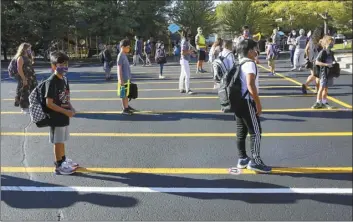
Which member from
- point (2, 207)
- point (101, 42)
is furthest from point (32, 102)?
point (101, 42)

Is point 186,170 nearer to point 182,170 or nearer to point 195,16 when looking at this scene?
point 182,170

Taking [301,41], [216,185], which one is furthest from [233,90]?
[301,41]

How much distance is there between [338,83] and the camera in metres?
10.5

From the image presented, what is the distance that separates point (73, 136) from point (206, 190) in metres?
2.92

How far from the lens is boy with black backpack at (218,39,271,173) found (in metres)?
4.14

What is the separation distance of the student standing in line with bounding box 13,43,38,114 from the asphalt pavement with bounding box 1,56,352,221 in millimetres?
323

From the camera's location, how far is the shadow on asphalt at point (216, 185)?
3674mm

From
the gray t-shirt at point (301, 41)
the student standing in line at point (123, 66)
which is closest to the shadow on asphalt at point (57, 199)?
the student standing in line at point (123, 66)

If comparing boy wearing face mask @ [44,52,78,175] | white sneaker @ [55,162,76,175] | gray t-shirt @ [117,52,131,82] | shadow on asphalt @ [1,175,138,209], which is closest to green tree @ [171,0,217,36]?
gray t-shirt @ [117,52,131,82]

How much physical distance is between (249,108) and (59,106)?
208cm

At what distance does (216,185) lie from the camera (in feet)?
13.5

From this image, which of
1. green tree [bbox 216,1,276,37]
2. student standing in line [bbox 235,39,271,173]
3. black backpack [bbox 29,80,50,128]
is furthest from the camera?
green tree [bbox 216,1,276,37]

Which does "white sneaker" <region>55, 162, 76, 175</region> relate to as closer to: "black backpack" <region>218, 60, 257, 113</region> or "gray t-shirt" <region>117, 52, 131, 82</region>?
"black backpack" <region>218, 60, 257, 113</region>

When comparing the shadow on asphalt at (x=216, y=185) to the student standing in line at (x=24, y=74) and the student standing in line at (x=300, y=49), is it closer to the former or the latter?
the student standing in line at (x=24, y=74)
